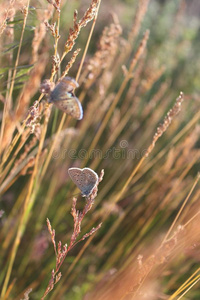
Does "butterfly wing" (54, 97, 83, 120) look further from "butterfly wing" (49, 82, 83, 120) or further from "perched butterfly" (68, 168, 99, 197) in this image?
"perched butterfly" (68, 168, 99, 197)

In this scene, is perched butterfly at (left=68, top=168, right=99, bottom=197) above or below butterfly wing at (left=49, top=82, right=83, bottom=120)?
below

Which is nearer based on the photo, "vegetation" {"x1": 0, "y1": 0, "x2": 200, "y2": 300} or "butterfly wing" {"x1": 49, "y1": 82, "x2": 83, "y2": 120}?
"butterfly wing" {"x1": 49, "y1": 82, "x2": 83, "y2": 120}

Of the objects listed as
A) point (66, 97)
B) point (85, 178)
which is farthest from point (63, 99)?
point (85, 178)

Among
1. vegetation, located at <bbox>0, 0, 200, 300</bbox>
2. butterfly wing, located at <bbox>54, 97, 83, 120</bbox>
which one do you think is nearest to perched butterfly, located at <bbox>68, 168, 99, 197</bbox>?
vegetation, located at <bbox>0, 0, 200, 300</bbox>

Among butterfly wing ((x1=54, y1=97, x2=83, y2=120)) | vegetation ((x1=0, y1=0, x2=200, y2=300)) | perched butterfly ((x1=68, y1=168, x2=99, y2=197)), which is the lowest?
vegetation ((x1=0, y1=0, x2=200, y2=300))

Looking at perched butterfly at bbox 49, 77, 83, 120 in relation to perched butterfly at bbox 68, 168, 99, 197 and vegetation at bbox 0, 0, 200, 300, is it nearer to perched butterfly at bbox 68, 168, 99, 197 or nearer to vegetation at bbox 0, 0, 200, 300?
vegetation at bbox 0, 0, 200, 300

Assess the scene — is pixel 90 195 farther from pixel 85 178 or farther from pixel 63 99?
pixel 63 99
